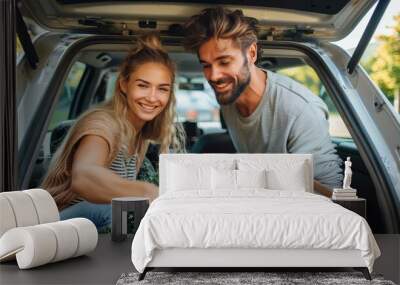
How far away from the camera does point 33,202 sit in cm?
522

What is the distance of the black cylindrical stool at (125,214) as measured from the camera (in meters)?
6.11

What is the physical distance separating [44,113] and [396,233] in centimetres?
392

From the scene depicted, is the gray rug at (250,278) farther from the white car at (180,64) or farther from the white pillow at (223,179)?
the white car at (180,64)

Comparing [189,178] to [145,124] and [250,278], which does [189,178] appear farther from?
[250,278]

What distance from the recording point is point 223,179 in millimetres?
5938

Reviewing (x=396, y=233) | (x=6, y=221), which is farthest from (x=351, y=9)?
(x=6, y=221)

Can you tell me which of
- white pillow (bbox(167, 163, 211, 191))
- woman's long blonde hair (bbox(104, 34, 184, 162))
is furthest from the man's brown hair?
white pillow (bbox(167, 163, 211, 191))

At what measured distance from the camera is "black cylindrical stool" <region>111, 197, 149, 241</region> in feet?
20.1

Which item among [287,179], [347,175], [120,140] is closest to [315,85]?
[347,175]

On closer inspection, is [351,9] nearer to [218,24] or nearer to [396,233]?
[218,24]

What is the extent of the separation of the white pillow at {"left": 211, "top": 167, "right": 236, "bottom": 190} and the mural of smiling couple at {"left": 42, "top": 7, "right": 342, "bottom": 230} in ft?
2.33

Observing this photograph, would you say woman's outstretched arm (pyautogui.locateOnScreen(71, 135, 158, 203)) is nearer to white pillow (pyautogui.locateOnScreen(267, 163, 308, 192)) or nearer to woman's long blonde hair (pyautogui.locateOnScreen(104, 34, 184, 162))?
woman's long blonde hair (pyautogui.locateOnScreen(104, 34, 184, 162))

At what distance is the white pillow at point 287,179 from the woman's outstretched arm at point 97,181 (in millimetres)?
1302

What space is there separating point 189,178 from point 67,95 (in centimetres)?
163
